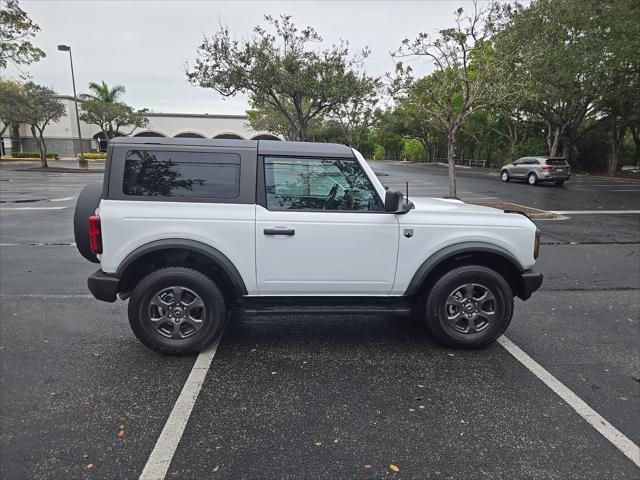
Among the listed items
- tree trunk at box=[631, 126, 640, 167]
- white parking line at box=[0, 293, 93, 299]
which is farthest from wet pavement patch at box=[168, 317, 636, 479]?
tree trunk at box=[631, 126, 640, 167]

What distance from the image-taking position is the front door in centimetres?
356

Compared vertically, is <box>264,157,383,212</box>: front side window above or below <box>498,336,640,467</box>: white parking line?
above

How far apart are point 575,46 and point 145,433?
2467cm

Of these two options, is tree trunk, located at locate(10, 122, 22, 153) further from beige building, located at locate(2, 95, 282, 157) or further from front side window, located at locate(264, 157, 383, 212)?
front side window, located at locate(264, 157, 383, 212)

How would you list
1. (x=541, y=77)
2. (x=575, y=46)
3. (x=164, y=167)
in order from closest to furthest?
(x=164, y=167) < (x=575, y=46) < (x=541, y=77)

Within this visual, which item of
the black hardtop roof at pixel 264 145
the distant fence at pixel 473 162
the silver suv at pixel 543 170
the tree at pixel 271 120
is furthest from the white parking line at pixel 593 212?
the distant fence at pixel 473 162

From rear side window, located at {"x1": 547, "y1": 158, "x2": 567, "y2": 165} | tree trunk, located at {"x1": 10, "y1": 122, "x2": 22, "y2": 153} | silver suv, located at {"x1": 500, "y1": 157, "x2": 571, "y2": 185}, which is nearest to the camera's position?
silver suv, located at {"x1": 500, "y1": 157, "x2": 571, "y2": 185}

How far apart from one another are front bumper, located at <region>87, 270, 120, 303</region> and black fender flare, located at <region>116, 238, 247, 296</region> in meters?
0.08

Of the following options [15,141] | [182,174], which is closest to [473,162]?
[182,174]

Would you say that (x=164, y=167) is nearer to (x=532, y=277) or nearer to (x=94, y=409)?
(x=94, y=409)

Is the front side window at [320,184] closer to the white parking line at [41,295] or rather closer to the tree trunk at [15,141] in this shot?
the white parking line at [41,295]

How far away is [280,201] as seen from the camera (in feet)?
11.9

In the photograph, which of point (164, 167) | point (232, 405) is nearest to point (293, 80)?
point (164, 167)

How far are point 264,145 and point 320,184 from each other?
2.02 feet
